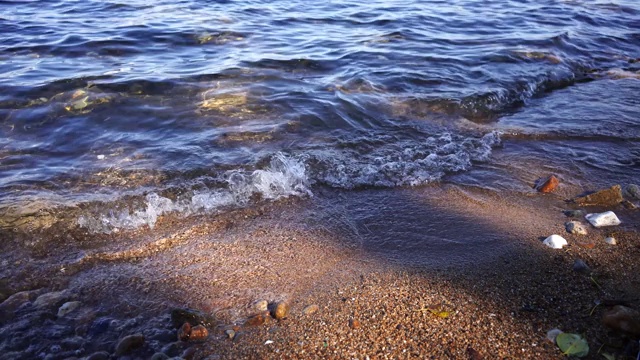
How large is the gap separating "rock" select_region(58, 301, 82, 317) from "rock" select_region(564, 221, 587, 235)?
324cm

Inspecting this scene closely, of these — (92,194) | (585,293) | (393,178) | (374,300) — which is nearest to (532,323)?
(585,293)

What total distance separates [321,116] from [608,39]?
734cm

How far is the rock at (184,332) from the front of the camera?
245cm

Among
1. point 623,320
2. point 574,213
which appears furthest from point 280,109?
point 623,320

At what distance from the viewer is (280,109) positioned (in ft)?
19.1

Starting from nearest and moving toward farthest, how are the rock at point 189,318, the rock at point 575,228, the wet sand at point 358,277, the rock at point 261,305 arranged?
the wet sand at point 358,277
the rock at point 189,318
the rock at point 261,305
the rock at point 575,228

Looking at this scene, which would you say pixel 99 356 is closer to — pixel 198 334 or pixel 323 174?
pixel 198 334

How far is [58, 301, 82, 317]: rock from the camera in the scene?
2.63m

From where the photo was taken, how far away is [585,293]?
271 cm

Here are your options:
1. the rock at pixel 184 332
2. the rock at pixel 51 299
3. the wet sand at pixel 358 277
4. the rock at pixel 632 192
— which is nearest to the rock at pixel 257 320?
the wet sand at pixel 358 277

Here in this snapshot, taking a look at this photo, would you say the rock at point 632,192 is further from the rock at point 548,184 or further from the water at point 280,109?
the rock at point 548,184

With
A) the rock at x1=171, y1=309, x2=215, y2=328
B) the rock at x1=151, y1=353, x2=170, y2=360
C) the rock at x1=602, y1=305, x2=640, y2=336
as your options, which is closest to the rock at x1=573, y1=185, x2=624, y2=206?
the rock at x1=602, y1=305, x2=640, y2=336

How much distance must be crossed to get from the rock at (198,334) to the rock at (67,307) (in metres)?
0.75

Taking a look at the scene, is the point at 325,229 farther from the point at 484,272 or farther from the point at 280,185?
the point at 484,272
